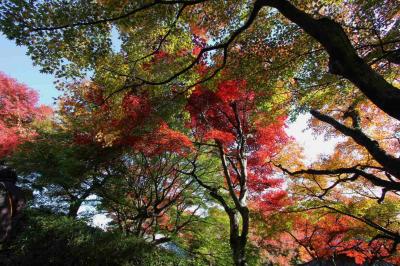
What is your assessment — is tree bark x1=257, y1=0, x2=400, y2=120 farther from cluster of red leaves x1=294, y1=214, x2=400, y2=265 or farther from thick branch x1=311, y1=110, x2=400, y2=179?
cluster of red leaves x1=294, y1=214, x2=400, y2=265

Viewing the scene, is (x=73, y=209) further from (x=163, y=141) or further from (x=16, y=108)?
(x=16, y=108)

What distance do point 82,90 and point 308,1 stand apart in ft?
30.8

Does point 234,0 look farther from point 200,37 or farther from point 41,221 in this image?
point 41,221

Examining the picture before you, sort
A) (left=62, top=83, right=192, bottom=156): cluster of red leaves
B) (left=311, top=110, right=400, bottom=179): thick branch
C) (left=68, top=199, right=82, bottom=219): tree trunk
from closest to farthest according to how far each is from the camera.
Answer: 1. (left=311, top=110, right=400, bottom=179): thick branch
2. (left=62, top=83, right=192, bottom=156): cluster of red leaves
3. (left=68, top=199, right=82, bottom=219): tree trunk

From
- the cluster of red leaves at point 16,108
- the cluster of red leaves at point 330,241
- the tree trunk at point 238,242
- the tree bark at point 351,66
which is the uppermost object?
the cluster of red leaves at point 16,108

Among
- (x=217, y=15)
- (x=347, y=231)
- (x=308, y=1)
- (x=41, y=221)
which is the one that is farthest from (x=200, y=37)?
(x=347, y=231)

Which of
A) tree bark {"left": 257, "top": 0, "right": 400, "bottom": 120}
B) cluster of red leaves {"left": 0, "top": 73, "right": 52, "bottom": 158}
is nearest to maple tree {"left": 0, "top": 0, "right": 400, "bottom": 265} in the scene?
tree bark {"left": 257, "top": 0, "right": 400, "bottom": 120}

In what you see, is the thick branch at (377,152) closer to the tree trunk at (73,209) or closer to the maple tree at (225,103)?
the maple tree at (225,103)

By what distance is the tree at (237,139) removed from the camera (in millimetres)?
9157

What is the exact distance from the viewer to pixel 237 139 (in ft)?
36.8

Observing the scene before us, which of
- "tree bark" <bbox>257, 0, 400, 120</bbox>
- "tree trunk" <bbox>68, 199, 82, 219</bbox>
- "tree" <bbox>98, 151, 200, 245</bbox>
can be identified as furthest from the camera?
"tree trunk" <bbox>68, 199, 82, 219</bbox>

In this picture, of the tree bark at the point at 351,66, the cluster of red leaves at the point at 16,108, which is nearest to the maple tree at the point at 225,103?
the tree bark at the point at 351,66

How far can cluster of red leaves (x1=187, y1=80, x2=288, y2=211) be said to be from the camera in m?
10.6

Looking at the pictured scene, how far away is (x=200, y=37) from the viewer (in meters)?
9.08
